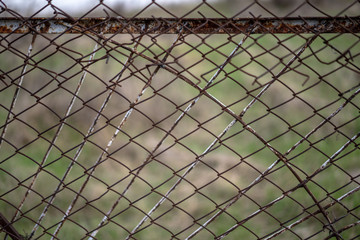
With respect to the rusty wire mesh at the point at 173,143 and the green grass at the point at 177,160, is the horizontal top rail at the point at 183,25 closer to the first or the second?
the rusty wire mesh at the point at 173,143

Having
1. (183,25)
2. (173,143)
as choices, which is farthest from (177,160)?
(183,25)

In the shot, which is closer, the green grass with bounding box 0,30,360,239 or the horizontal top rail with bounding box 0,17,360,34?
the horizontal top rail with bounding box 0,17,360,34

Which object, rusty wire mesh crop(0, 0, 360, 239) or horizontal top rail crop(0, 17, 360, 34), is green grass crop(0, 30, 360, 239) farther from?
horizontal top rail crop(0, 17, 360, 34)

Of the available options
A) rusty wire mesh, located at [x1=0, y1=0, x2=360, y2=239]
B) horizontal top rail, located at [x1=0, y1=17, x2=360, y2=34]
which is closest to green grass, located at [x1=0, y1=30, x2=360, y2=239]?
rusty wire mesh, located at [x1=0, y1=0, x2=360, y2=239]

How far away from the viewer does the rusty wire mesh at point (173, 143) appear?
1621mm

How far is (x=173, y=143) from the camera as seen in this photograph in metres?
4.41

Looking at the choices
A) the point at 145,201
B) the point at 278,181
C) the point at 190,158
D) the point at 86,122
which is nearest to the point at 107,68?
the point at 86,122

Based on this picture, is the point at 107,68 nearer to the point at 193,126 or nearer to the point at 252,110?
the point at 193,126

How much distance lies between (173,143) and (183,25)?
9.47ft

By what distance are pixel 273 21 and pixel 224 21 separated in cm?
22

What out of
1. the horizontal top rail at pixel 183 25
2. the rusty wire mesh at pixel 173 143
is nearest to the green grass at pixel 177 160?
the rusty wire mesh at pixel 173 143

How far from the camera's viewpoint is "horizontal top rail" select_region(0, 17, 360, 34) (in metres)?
1.60

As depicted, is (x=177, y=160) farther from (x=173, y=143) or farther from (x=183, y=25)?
(x=183, y=25)

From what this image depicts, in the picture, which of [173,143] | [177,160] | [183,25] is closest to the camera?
[183,25]
